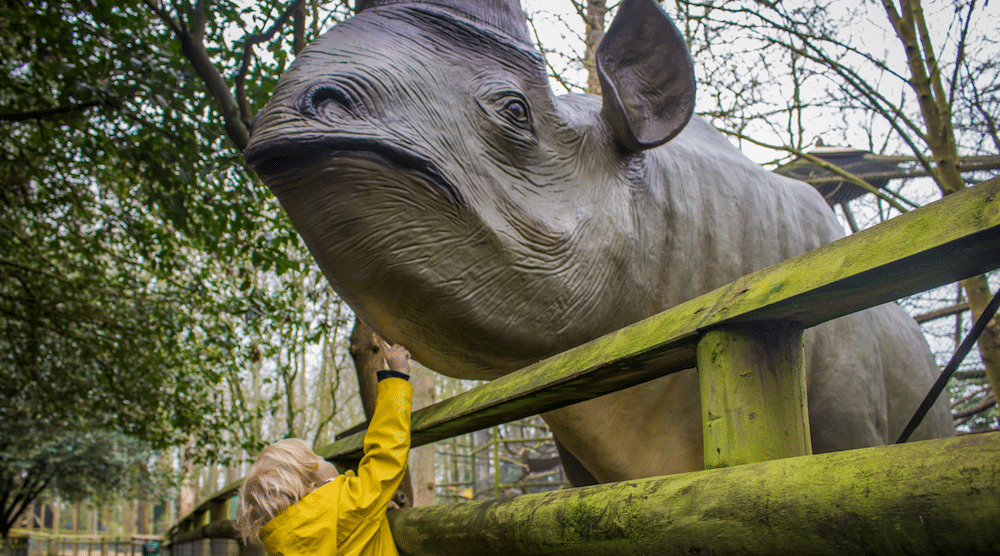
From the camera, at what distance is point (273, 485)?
6.33ft

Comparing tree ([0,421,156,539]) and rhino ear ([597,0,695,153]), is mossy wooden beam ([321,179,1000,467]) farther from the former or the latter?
tree ([0,421,156,539])

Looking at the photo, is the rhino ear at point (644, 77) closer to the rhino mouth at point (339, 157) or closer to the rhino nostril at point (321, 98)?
the rhino mouth at point (339, 157)

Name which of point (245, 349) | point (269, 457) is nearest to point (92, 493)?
point (245, 349)

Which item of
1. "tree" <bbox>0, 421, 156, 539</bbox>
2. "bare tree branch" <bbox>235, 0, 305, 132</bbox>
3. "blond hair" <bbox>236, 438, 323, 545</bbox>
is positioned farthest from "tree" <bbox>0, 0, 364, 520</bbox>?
"tree" <bbox>0, 421, 156, 539</bbox>

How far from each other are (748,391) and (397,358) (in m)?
0.97

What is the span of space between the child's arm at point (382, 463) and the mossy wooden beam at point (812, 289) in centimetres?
51

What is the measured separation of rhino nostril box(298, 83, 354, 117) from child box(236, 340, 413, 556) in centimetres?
63

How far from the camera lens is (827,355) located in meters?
2.22

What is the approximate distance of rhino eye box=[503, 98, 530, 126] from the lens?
1646mm

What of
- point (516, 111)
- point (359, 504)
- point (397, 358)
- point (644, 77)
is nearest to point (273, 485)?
point (359, 504)

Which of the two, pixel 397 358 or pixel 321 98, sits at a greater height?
pixel 321 98

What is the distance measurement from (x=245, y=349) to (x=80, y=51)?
2942 mm

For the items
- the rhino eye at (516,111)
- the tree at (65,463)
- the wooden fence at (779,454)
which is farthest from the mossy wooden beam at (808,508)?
the tree at (65,463)

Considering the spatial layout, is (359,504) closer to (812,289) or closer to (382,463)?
(382,463)
